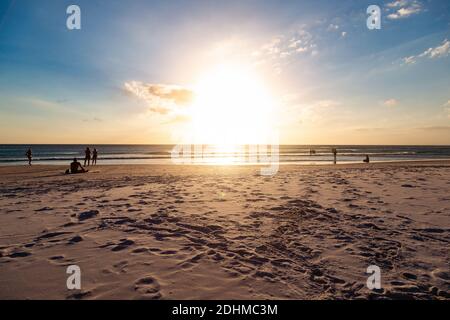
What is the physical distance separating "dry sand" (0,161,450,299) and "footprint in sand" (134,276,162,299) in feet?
0.05

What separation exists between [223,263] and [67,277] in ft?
8.39

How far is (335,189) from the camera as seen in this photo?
11508 millimetres

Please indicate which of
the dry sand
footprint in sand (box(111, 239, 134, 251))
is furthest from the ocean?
footprint in sand (box(111, 239, 134, 251))

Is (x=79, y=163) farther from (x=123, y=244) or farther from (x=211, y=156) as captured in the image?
(x=211, y=156)

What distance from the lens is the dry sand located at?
3.71 m

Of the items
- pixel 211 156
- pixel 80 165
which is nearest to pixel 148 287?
pixel 80 165

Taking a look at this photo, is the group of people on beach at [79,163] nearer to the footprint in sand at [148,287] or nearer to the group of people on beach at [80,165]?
the group of people on beach at [80,165]

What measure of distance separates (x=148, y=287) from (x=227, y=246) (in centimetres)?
193

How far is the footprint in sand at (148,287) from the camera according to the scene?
3.51 meters

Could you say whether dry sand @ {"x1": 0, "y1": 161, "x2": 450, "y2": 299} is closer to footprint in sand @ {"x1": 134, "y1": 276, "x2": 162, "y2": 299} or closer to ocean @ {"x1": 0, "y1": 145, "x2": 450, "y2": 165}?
footprint in sand @ {"x1": 134, "y1": 276, "x2": 162, "y2": 299}

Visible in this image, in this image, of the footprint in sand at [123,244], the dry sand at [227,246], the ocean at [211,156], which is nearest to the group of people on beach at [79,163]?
the ocean at [211,156]

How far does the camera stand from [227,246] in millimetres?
5219
